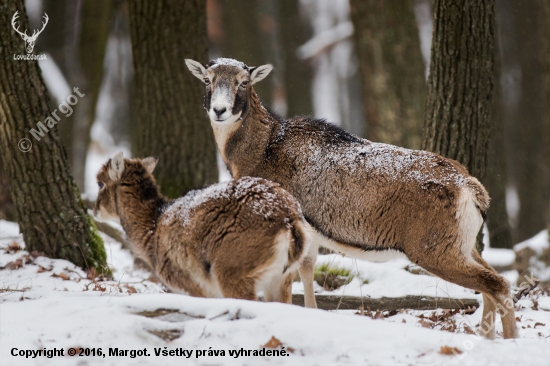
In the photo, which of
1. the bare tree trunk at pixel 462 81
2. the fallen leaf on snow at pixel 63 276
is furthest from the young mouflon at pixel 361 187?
the fallen leaf on snow at pixel 63 276

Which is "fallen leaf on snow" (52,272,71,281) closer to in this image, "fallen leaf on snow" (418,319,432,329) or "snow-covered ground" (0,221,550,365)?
"snow-covered ground" (0,221,550,365)

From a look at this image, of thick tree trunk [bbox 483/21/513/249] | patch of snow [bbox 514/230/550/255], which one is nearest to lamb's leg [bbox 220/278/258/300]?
patch of snow [bbox 514/230/550/255]

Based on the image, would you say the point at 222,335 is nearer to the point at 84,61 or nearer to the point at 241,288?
the point at 241,288

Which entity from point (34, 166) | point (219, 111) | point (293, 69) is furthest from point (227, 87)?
point (293, 69)

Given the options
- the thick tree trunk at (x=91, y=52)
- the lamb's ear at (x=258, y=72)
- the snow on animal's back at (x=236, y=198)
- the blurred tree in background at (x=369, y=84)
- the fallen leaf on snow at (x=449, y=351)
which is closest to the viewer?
the fallen leaf on snow at (x=449, y=351)

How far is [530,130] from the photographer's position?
1964cm

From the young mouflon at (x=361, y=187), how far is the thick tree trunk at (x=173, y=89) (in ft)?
9.77

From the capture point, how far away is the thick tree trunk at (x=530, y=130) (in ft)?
61.7

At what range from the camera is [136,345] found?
4793 millimetres

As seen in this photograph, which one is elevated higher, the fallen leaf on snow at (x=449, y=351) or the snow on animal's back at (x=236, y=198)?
the snow on animal's back at (x=236, y=198)

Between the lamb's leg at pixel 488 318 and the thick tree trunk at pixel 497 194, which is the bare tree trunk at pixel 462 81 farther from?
the thick tree trunk at pixel 497 194

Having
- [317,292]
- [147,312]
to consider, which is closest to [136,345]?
[147,312]

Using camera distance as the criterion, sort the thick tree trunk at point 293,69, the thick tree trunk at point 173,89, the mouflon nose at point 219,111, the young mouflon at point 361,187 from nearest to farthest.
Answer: the young mouflon at point 361,187 < the mouflon nose at point 219,111 < the thick tree trunk at point 173,89 < the thick tree trunk at point 293,69

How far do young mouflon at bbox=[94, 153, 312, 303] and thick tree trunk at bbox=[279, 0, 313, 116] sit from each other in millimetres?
15019
